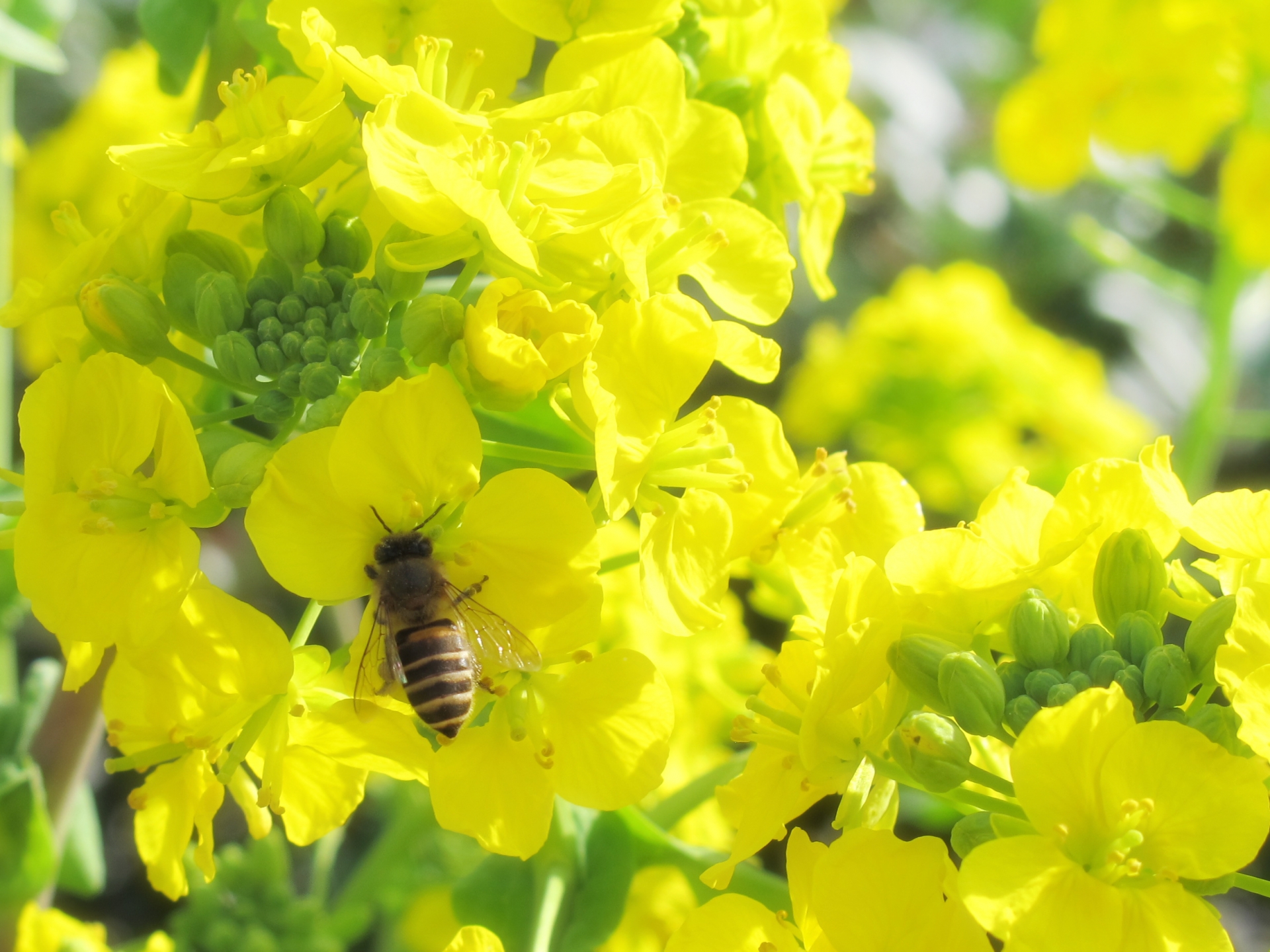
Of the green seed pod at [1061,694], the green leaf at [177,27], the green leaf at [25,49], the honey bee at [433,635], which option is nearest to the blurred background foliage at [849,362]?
the green leaf at [177,27]

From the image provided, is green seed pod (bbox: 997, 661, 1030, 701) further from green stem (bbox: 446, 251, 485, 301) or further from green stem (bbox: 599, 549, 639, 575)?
green stem (bbox: 446, 251, 485, 301)

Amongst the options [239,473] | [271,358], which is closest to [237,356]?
[271,358]

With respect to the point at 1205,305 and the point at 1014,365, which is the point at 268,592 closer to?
the point at 1014,365

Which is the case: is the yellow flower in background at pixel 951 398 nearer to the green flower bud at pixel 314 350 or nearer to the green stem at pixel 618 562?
the green stem at pixel 618 562

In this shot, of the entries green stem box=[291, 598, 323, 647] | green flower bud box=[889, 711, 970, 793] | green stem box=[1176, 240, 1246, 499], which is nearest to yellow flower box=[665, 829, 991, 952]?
green flower bud box=[889, 711, 970, 793]

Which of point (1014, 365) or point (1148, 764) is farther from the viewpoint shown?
point (1014, 365)

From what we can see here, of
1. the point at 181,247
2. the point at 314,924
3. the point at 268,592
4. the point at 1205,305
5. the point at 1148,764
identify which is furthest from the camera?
the point at 268,592

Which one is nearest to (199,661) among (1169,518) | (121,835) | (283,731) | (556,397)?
→ (283,731)
